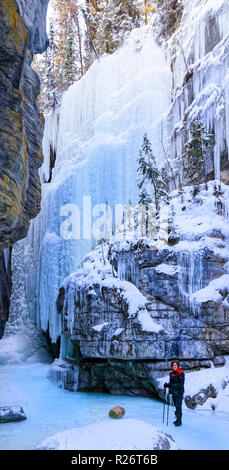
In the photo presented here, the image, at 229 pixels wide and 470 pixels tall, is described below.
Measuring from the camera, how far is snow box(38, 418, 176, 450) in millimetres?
3945

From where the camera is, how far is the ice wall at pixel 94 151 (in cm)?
1408

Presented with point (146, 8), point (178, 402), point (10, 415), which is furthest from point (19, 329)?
point (146, 8)

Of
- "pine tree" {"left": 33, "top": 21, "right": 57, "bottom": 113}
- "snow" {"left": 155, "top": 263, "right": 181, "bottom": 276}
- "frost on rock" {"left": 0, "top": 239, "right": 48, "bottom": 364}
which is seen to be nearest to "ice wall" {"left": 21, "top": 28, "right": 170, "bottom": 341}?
"frost on rock" {"left": 0, "top": 239, "right": 48, "bottom": 364}

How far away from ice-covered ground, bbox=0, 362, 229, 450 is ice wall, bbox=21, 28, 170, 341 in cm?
438

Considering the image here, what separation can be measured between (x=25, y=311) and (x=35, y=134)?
11.6 meters

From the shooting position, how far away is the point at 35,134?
593 cm

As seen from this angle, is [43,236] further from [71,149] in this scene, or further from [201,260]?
[201,260]

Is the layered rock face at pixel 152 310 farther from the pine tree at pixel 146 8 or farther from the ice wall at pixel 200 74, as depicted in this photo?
the pine tree at pixel 146 8

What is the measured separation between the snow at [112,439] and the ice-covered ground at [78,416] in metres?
0.49

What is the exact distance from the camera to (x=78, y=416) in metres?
6.54

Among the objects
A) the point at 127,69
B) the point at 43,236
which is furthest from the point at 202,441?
the point at 127,69

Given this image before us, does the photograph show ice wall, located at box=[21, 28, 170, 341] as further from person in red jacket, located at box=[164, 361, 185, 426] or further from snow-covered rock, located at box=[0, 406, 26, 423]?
person in red jacket, located at box=[164, 361, 185, 426]

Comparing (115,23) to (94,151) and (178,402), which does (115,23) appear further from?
(178,402)

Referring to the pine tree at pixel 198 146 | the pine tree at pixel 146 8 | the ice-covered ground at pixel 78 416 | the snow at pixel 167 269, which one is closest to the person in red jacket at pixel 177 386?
the ice-covered ground at pixel 78 416
